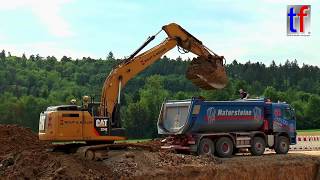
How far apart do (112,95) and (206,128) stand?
4504 millimetres

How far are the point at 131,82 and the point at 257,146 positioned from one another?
121131 mm

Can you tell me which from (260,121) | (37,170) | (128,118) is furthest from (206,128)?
(128,118)

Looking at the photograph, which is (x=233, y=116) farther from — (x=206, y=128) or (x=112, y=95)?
(x=112, y=95)

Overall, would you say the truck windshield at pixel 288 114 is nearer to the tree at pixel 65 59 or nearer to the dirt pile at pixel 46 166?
the dirt pile at pixel 46 166

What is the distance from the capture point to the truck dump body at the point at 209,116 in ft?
80.1

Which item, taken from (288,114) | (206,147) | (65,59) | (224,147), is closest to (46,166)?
(206,147)

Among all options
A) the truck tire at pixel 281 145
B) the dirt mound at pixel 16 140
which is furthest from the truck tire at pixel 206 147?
the dirt mound at pixel 16 140

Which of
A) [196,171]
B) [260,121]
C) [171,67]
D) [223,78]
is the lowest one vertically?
[196,171]

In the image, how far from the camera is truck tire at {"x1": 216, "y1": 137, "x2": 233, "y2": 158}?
24.7 meters

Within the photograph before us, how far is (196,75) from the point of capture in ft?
82.2

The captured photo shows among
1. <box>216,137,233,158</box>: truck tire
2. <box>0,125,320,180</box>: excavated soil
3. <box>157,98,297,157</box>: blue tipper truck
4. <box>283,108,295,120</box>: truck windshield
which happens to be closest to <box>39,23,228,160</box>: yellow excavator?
<box>0,125,320,180</box>: excavated soil

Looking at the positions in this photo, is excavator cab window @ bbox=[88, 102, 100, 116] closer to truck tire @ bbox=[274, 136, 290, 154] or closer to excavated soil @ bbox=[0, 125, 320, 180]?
excavated soil @ bbox=[0, 125, 320, 180]

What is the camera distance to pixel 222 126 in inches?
987

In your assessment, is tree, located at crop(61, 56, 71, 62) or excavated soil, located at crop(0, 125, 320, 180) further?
tree, located at crop(61, 56, 71, 62)
